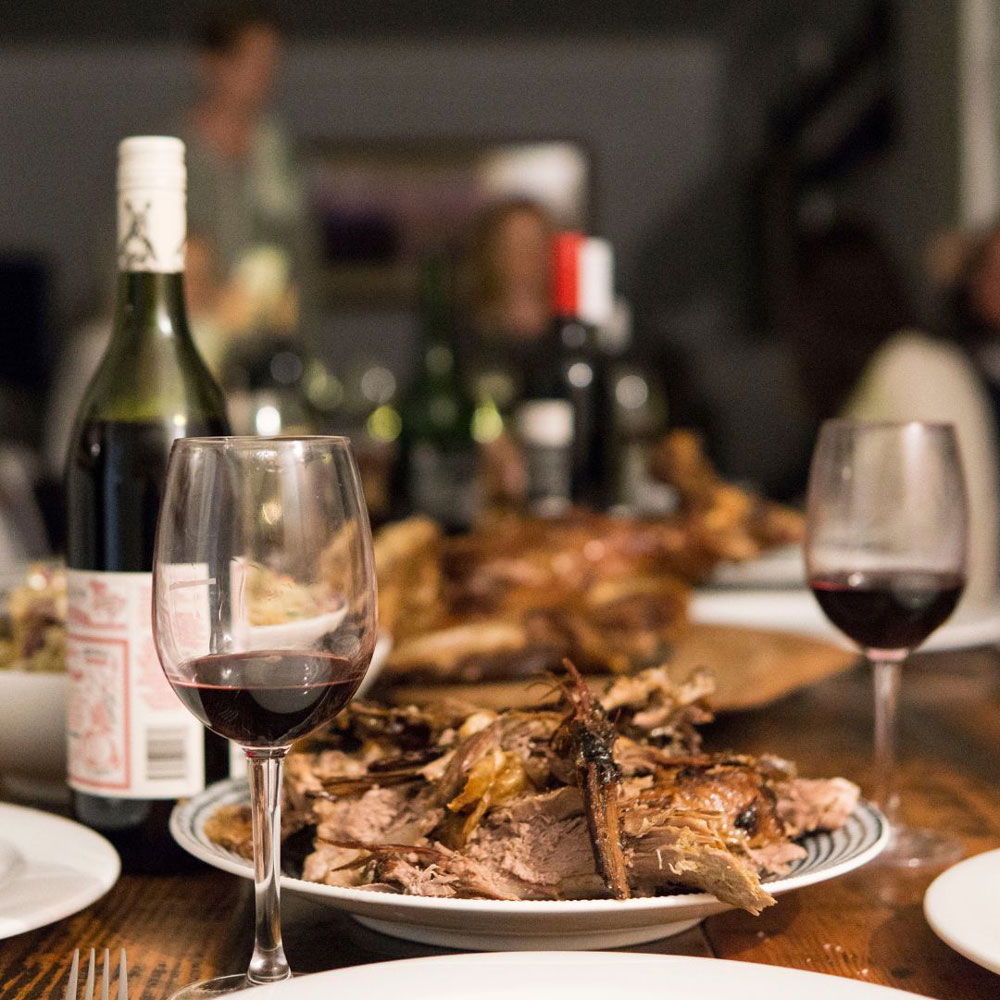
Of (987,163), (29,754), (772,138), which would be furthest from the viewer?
(772,138)

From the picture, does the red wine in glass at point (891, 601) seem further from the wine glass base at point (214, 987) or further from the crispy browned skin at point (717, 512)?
the crispy browned skin at point (717, 512)

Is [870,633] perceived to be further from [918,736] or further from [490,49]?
[490,49]

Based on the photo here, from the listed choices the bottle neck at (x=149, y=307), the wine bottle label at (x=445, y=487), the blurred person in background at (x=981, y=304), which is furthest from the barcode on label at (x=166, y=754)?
the blurred person in background at (x=981, y=304)

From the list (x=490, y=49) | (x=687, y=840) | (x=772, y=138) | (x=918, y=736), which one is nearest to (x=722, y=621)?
(x=918, y=736)

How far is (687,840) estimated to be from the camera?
565 millimetres

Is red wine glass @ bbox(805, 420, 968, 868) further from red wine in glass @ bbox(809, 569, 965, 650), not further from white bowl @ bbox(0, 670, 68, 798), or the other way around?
white bowl @ bbox(0, 670, 68, 798)

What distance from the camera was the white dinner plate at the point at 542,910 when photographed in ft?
1.80

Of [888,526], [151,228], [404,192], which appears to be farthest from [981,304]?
[404,192]

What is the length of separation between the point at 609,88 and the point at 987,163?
3222mm

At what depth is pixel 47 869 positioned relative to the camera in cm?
66

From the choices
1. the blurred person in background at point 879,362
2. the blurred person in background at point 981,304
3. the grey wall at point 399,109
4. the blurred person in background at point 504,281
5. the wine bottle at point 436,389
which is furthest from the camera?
the blurred person in background at point 504,281

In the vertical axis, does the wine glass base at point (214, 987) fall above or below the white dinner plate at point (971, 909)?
below

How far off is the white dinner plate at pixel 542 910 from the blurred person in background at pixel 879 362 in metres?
1.78

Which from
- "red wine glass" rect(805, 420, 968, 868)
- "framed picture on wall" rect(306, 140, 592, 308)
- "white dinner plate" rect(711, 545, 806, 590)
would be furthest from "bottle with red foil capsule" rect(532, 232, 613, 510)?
"framed picture on wall" rect(306, 140, 592, 308)
